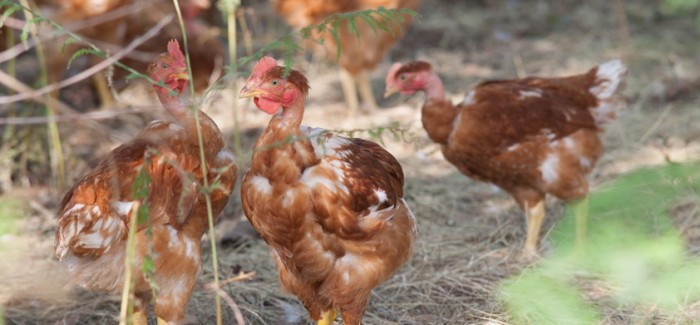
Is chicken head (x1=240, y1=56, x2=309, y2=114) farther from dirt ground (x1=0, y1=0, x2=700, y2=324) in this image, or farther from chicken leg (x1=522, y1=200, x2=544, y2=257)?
chicken leg (x1=522, y1=200, x2=544, y2=257)

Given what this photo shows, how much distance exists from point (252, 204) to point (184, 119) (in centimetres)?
60

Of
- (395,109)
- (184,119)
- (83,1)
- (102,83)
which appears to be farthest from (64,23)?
(184,119)

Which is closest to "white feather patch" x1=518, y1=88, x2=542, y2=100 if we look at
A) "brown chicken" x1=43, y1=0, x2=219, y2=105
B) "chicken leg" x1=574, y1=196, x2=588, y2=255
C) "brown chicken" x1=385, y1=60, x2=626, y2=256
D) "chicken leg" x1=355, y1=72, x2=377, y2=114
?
"brown chicken" x1=385, y1=60, x2=626, y2=256

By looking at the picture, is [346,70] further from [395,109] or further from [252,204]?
[252,204]

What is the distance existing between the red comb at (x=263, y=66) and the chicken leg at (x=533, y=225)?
85.7 inches

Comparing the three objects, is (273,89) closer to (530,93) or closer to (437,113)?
(437,113)

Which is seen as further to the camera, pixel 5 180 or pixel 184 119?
pixel 5 180

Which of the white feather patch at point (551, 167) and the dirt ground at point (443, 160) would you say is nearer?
the dirt ground at point (443, 160)

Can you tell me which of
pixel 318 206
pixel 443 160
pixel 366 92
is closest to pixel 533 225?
pixel 443 160

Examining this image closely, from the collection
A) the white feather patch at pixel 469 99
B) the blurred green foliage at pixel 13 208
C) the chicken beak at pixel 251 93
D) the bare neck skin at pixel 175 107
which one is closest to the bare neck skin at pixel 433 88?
the white feather patch at pixel 469 99

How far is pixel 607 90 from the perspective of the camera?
4.63 meters

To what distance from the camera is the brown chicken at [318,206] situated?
3006 millimetres

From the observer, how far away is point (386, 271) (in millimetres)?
3305

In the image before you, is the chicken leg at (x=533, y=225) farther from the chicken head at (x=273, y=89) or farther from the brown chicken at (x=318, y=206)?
the chicken head at (x=273, y=89)
